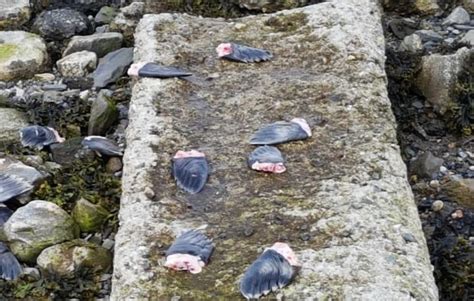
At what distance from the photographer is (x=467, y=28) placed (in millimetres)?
5172

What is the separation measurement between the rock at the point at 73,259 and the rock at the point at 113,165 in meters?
0.59

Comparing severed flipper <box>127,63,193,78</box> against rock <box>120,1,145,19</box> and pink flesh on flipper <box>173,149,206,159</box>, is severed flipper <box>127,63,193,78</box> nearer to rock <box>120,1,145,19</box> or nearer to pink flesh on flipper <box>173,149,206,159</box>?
pink flesh on flipper <box>173,149,206,159</box>

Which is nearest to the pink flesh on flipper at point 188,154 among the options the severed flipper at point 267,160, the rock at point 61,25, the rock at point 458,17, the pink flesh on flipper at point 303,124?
the severed flipper at point 267,160

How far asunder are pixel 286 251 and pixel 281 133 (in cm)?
73

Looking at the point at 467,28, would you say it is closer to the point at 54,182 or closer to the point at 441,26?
the point at 441,26

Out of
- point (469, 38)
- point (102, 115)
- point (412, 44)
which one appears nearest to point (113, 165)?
point (102, 115)

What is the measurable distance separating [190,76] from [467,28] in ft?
6.06

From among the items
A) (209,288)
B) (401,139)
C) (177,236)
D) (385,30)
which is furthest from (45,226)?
(385,30)

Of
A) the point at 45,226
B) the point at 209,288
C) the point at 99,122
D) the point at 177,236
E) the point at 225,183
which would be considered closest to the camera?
the point at 209,288

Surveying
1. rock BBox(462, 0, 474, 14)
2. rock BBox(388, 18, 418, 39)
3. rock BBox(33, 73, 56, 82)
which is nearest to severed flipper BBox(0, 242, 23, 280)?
rock BBox(33, 73, 56, 82)

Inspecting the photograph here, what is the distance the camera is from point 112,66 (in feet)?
16.5

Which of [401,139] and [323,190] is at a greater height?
[323,190]

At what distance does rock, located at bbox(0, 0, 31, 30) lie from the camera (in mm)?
5590

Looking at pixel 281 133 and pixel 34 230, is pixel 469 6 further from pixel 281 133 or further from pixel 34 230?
pixel 34 230
